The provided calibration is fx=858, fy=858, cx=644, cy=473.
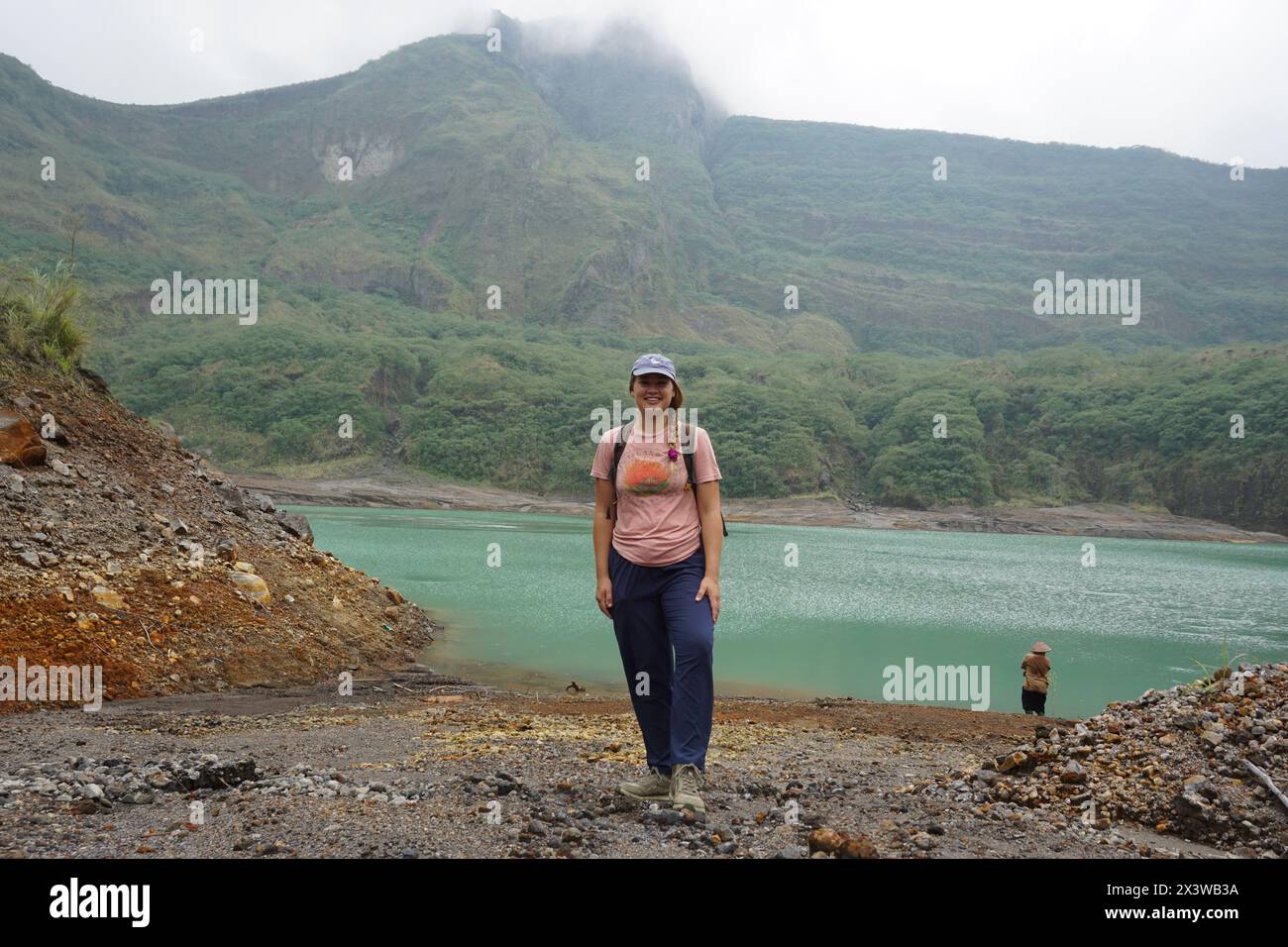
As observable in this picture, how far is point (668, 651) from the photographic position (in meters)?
4.26

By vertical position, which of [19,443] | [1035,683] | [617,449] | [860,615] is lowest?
[860,615]

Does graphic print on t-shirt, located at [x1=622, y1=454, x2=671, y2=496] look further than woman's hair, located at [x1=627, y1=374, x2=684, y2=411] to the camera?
No

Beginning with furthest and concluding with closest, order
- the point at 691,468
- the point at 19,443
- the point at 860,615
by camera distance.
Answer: the point at 860,615 < the point at 19,443 < the point at 691,468

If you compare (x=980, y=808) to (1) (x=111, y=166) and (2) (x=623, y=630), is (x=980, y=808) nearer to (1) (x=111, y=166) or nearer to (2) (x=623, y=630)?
(2) (x=623, y=630)

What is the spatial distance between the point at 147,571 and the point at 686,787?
7625 millimetres

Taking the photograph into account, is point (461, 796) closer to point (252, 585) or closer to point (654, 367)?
point (654, 367)

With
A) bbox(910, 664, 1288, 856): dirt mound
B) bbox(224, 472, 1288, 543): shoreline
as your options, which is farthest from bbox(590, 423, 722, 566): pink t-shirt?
bbox(224, 472, 1288, 543): shoreline

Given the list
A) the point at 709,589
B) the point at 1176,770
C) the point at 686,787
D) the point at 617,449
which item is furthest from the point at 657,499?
the point at 1176,770

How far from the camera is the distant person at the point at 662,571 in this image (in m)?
4.09

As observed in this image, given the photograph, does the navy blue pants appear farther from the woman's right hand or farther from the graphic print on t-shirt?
the graphic print on t-shirt

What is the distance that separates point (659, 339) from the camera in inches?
5851

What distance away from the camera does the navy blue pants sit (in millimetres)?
4062

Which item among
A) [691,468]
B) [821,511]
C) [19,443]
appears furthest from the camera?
[821,511]
